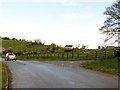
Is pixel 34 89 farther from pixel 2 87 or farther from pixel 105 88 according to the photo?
pixel 105 88

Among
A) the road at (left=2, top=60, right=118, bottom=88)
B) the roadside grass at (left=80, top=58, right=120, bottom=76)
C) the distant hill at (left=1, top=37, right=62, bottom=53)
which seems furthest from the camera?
the distant hill at (left=1, top=37, right=62, bottom=53)

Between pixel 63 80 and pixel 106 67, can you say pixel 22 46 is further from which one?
pixel 63 80

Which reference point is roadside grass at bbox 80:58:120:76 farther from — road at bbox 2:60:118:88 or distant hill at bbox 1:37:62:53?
distant hill at bbox 1:37:62:53

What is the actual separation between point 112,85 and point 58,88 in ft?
9.96

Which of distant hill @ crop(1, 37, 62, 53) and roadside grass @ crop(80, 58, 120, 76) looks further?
distant hill @ crop(1, 37, 62, 53)

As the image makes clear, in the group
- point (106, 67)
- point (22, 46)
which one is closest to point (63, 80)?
point (106, 67)

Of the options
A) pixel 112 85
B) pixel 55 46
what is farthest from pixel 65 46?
pixel 112 85

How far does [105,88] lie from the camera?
16.5 metres

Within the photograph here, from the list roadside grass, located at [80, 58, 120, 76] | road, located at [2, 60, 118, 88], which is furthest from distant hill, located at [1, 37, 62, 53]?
road, located at [2, 60, 118, 88]

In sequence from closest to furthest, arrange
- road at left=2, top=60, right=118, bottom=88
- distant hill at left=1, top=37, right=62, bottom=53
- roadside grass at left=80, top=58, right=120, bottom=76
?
road at left=2, top=60, right=118, bottom=88 → roadside grass at left=80, top=58, right=120, bottom=76 → distant hill at left=1, top=37, right=62, bottom=53

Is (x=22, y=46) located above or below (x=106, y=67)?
above

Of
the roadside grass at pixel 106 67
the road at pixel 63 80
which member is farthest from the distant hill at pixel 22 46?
the road at pixel 63 80

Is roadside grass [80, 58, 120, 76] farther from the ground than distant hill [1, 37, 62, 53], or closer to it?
closer to it

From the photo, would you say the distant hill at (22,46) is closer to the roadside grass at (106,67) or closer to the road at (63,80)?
the roadside grass at (106,67)
